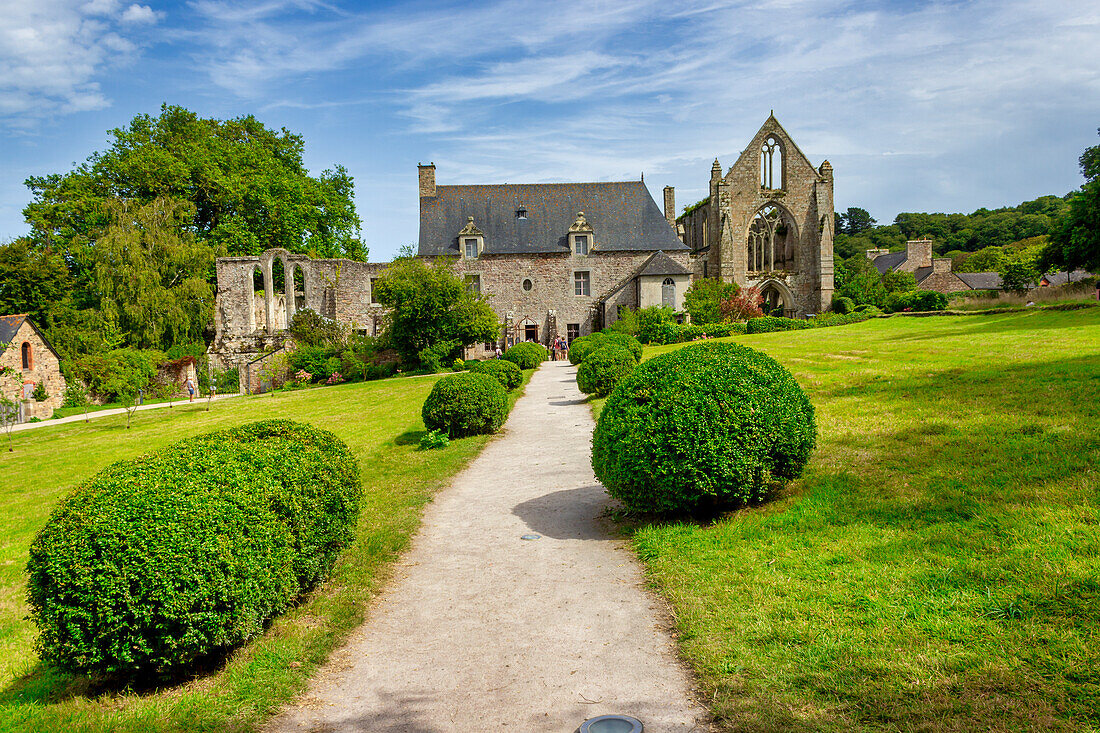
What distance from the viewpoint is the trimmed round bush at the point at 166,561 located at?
3.63 metres

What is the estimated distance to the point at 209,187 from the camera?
1574 inches

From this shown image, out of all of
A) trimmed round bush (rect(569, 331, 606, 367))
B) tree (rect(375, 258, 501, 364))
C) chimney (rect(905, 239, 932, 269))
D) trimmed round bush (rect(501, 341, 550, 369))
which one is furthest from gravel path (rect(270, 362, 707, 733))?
chimney (rect(905, 239, 932, 269))

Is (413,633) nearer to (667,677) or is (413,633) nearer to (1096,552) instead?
(667,677)

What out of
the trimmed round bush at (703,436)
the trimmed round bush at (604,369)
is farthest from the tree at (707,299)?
the trimmed round bush at (703,436)

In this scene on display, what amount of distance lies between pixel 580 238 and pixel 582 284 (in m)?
3.08

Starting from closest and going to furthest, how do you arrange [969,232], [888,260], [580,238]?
[580,238]
[888,260]
[969,232]

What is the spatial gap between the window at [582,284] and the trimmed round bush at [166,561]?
3915cm

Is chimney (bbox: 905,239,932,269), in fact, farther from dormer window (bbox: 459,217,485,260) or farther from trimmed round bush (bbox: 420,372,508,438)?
trimmed round bush (bbox: 420,372,508,438)

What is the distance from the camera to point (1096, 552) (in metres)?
4.29

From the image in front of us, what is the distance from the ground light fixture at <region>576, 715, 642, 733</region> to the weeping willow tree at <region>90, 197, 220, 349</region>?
130 ft

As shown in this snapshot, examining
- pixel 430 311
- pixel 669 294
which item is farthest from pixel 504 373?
pixel 669 294

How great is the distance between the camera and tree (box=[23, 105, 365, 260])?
37906mm

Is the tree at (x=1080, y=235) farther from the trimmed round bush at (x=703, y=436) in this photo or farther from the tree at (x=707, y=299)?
the trimmed round bush at (x=703, y=436)

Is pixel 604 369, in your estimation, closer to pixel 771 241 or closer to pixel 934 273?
pixel 771 241
